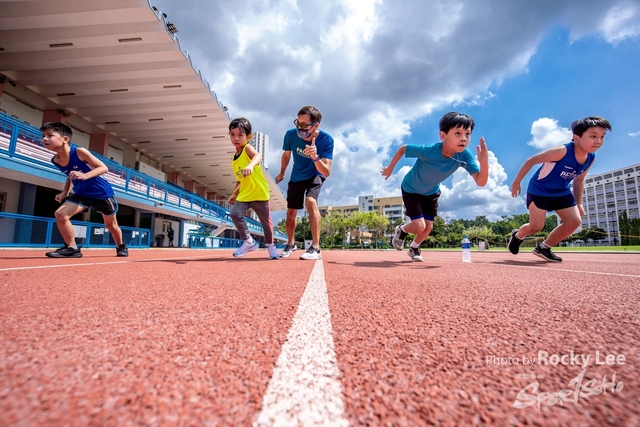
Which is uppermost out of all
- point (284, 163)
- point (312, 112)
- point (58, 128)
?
point (312, 112)

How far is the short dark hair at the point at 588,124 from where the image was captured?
3473 millimetres

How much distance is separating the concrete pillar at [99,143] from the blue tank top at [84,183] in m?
14.9

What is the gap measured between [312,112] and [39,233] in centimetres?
944

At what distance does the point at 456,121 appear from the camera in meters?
3.51

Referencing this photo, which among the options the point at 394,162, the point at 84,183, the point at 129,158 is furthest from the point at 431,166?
the point at 129,158

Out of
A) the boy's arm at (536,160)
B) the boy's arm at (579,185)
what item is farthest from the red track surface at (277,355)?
the boy's arm at (579,185)

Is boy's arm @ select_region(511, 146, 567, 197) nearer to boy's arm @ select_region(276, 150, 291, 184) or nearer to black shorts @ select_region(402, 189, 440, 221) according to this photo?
black shorts @ select_region(402, 189, 440, 221)

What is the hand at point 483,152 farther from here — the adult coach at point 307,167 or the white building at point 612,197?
the white building at point 612,197

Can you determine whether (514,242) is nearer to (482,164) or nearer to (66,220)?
(482,164)

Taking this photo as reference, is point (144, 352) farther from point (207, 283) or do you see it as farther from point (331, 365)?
point (207, 283)

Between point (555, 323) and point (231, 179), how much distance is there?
28.1m

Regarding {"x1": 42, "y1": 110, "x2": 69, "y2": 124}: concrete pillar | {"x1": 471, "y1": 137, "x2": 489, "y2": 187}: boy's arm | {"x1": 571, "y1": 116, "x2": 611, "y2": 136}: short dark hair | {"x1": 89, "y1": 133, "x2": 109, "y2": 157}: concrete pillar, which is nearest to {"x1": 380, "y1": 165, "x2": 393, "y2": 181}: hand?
{"x1": 471, "y1": 137, "x2": 489, "y2": 187}: boy's arm

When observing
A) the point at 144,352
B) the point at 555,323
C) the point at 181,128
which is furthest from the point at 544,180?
the point at 181,128

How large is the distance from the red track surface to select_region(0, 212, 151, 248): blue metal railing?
9.23 m
